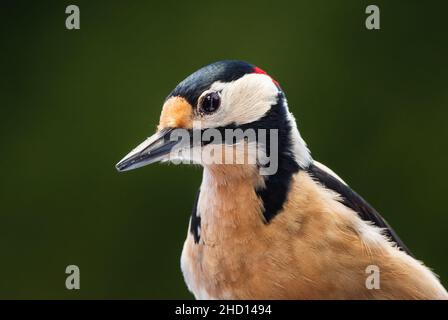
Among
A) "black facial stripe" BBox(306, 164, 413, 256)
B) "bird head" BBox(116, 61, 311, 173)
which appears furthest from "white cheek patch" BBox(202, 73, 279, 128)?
"black facial stripe" BBox(306, 164, 413, 256)

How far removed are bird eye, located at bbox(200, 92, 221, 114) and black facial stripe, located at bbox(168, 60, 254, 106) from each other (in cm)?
1

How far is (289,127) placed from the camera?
1.58 m

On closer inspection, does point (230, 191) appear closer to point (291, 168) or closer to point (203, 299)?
point (291, 168)

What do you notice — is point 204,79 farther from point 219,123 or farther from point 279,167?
point 279,167

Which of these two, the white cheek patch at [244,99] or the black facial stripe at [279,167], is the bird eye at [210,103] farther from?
the black facial stripe at [279,167]

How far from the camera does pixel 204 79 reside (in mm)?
1460

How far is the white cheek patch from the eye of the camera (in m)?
1.47

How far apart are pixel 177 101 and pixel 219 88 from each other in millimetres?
86

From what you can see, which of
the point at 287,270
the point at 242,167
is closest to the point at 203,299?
the point at 287,270

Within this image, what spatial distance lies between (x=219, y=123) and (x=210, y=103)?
44 mm

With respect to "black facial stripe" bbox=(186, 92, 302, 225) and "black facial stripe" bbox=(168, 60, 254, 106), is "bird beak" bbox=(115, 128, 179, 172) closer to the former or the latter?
"black facial stripe" bbox=(168, 60, 254, 106)

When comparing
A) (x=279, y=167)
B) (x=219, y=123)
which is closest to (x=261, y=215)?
(x=279, y=167)

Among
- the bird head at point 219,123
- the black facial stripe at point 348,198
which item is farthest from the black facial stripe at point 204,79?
the black facial stripe at point 348,198

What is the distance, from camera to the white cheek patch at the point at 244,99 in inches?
57.8
